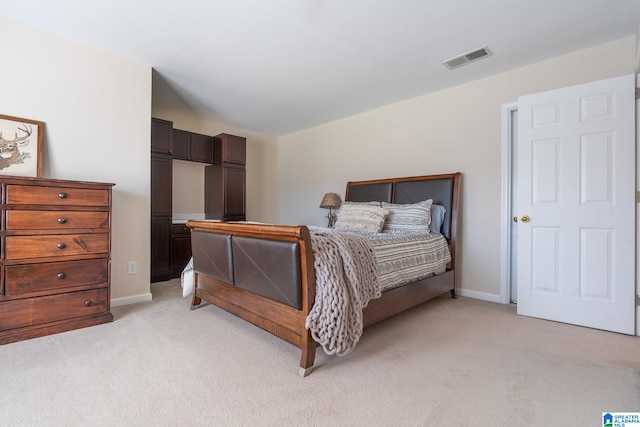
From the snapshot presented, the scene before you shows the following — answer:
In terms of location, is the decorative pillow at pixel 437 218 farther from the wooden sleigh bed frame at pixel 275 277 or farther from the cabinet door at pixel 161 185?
the cabinet door at pixel 161 185

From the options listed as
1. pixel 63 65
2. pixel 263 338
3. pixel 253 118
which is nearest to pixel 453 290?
pixel 263 338

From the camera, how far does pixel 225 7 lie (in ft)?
7.07

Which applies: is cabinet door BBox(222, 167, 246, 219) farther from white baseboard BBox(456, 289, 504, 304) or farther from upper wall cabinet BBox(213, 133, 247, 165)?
white baseboard BBox(456, 289, 504, 304)

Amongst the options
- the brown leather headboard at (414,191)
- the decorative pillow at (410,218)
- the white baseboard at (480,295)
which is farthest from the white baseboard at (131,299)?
the white baseboard at (480,295)

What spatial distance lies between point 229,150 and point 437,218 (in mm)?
3183

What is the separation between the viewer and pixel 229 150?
4.64 meters

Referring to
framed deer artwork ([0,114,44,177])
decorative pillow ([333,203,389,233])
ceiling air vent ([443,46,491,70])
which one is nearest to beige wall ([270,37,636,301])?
ceiling air vent ([443,46,491,70])

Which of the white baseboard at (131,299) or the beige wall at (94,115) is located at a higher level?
the beige wall at (94,115)

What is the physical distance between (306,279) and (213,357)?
2.66 feet

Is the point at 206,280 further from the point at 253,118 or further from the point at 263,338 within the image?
the point at 253,118

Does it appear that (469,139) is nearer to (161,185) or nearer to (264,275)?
(264,275)

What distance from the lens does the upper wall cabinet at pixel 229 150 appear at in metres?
4.61

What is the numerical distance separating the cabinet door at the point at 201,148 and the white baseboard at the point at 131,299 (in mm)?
2170

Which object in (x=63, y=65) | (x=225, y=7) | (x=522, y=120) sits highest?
(x=225, y=7)
